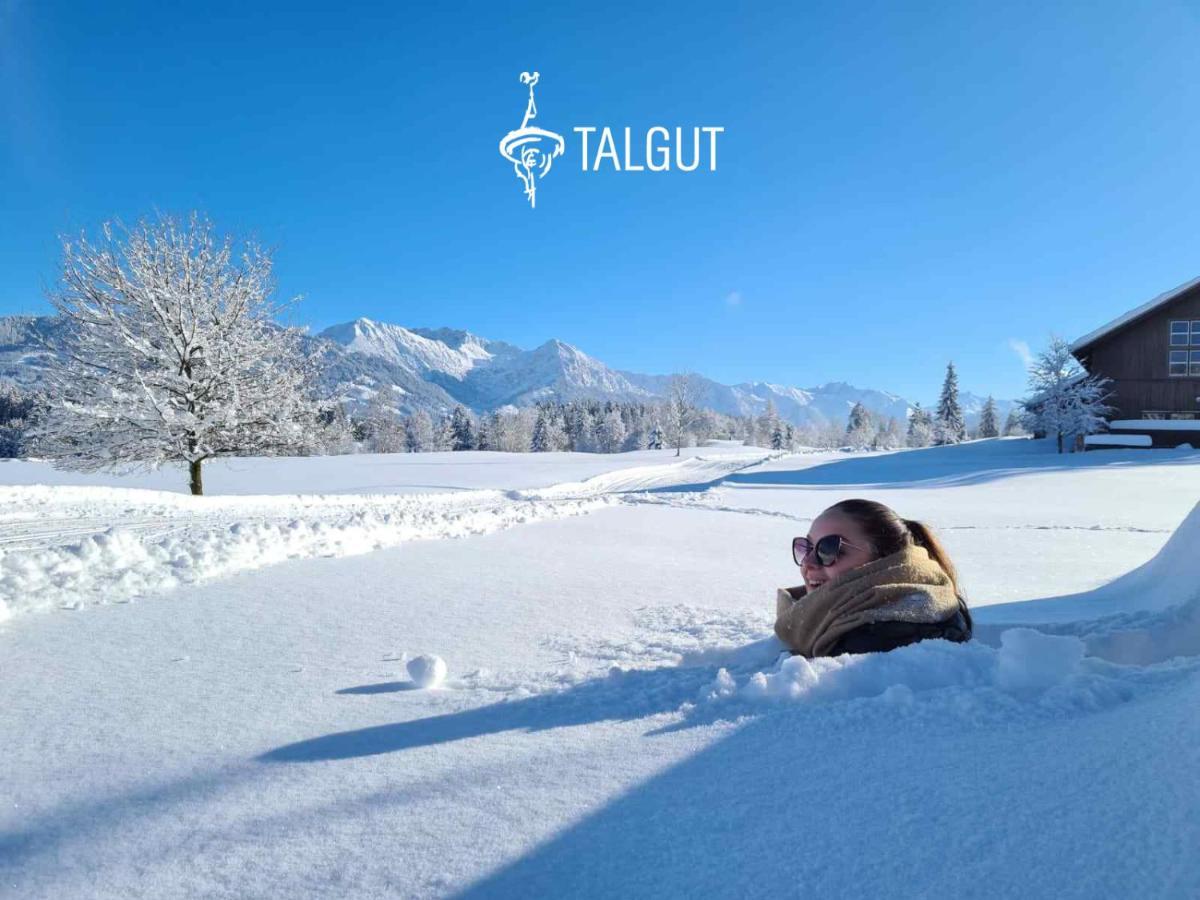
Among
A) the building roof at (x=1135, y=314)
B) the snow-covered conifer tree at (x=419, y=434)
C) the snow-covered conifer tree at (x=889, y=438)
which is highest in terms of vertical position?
the building roof at (x=1135, y=314)

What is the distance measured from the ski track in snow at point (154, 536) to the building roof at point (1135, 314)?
97.8 ft

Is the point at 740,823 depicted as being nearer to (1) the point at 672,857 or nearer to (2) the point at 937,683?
(1) the point at 672,857

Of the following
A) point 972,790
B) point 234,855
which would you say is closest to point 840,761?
point 972,790

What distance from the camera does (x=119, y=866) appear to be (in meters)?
1.29

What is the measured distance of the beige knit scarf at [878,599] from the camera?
2.20m

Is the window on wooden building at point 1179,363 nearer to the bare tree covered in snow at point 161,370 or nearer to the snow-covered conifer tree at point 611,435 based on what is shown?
the bare tree covered in snow at point 161,370

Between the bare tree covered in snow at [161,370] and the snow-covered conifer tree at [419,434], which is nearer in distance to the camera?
the bare tree covered in snow at [161,370]

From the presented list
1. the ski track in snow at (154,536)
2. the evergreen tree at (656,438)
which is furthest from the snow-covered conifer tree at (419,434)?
the ski track in snow at (154,536)

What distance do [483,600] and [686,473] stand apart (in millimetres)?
31185

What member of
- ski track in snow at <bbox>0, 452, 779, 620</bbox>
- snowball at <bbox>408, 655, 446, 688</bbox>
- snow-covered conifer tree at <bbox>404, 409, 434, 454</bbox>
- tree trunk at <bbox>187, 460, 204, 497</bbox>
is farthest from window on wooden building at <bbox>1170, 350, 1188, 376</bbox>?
snow-covered conifer tree at <bbox>404, 409, 434, 454</bbox>

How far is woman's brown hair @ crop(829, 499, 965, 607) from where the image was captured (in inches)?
96.8

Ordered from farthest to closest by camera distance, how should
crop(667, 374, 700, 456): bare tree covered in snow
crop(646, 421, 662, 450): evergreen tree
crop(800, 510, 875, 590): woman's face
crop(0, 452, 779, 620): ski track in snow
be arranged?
crop(646, 421, 662, 450): evergreen tree < crop(667, 374, 700, 456): bare tree covered in snow < crop(0, 452, 779, 620): ski track in snow < crop(800, 510, 875, 590): woman's face

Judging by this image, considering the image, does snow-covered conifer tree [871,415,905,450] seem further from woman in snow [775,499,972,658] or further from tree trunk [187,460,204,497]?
woman in snow [775,499,972,658]

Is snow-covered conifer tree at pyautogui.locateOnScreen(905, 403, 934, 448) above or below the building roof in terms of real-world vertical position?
below
